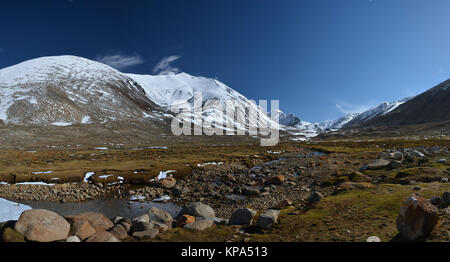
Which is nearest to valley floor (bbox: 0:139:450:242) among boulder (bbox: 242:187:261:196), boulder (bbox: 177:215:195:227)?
boulder (bbox: 242:187:261:196)

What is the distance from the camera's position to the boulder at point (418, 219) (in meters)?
8.83

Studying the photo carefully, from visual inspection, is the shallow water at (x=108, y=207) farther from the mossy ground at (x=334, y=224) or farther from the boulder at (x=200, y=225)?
the mossy ground at (x=334, y=224)

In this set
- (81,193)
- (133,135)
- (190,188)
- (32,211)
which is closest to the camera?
(32,211)

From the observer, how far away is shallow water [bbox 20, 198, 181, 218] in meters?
22.1

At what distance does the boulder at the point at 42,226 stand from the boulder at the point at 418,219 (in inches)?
625

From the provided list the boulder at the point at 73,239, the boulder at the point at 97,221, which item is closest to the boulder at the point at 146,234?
the boulder at the point at 97,221

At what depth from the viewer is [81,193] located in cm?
2745

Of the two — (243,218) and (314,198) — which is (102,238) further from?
(314,198)

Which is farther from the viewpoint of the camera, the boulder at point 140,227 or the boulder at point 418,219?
the boulder at point 140,227

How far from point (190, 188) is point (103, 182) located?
12395 millimetres
